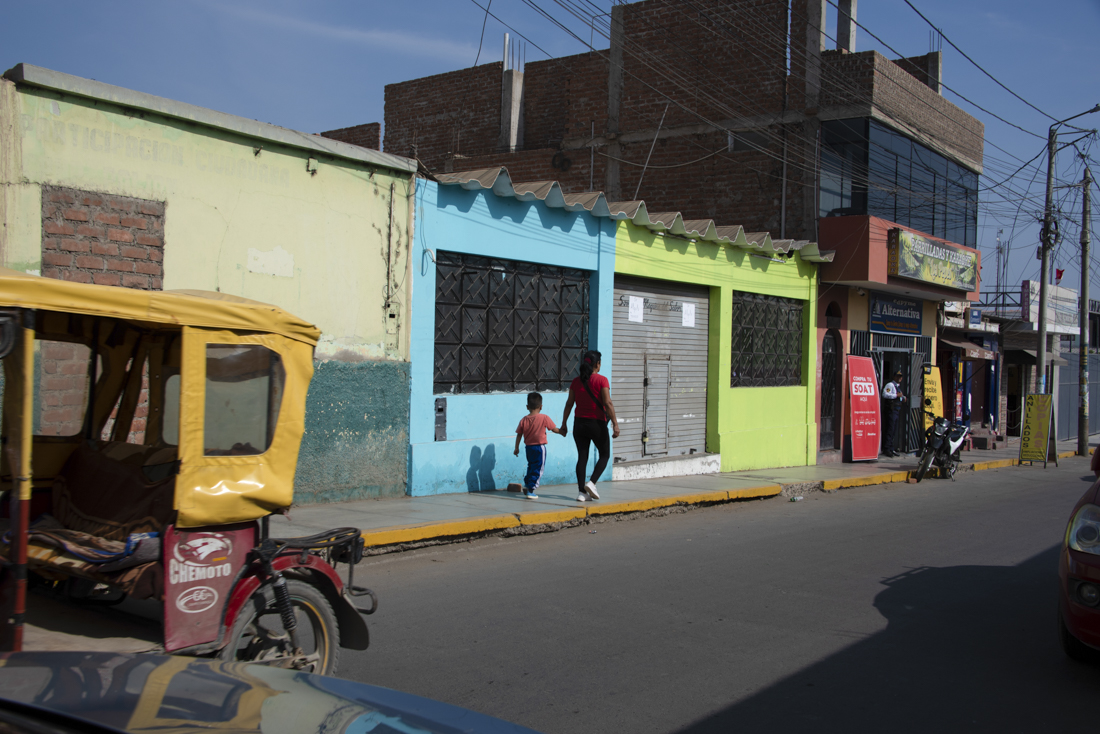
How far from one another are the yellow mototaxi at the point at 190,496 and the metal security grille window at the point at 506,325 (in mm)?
5524

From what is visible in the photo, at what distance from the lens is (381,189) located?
9.35 metres

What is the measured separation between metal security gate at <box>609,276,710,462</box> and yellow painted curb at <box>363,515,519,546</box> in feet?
13.4

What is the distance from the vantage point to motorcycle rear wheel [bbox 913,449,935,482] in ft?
51.4

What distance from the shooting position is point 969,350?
22.4 metres

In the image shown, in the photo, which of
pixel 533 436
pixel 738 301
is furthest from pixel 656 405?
pixel 533 436

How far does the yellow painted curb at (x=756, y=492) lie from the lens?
1173 cm

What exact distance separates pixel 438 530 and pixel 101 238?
395 centimetres

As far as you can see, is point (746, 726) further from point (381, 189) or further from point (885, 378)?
point (885, 378)

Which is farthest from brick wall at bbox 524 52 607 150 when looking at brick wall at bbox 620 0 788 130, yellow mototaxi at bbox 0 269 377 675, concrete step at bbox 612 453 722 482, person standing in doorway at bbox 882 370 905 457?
yellow mototaxi at bbox 0 269 377 675

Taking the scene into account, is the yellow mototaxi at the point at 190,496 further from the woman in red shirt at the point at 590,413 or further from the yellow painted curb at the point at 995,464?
the yellow painted curb at the point at 995,464

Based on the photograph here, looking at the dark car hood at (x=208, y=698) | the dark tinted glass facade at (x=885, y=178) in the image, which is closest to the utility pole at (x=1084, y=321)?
the dark tinted glass facade at (x=885, y=178)

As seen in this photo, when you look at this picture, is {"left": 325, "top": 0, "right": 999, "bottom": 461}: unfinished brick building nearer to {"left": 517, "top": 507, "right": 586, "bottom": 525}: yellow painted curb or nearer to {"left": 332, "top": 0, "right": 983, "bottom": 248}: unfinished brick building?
{"left": 332, "top": 0, "right": 983, "bottom": 248}: unfinished brick building

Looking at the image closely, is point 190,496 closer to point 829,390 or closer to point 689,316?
point 689,316

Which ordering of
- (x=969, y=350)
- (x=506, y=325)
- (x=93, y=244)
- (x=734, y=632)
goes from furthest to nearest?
(x=969, y=350)
(x=506, y=325)
(x=93, y=244)
(x=734, y=632)
